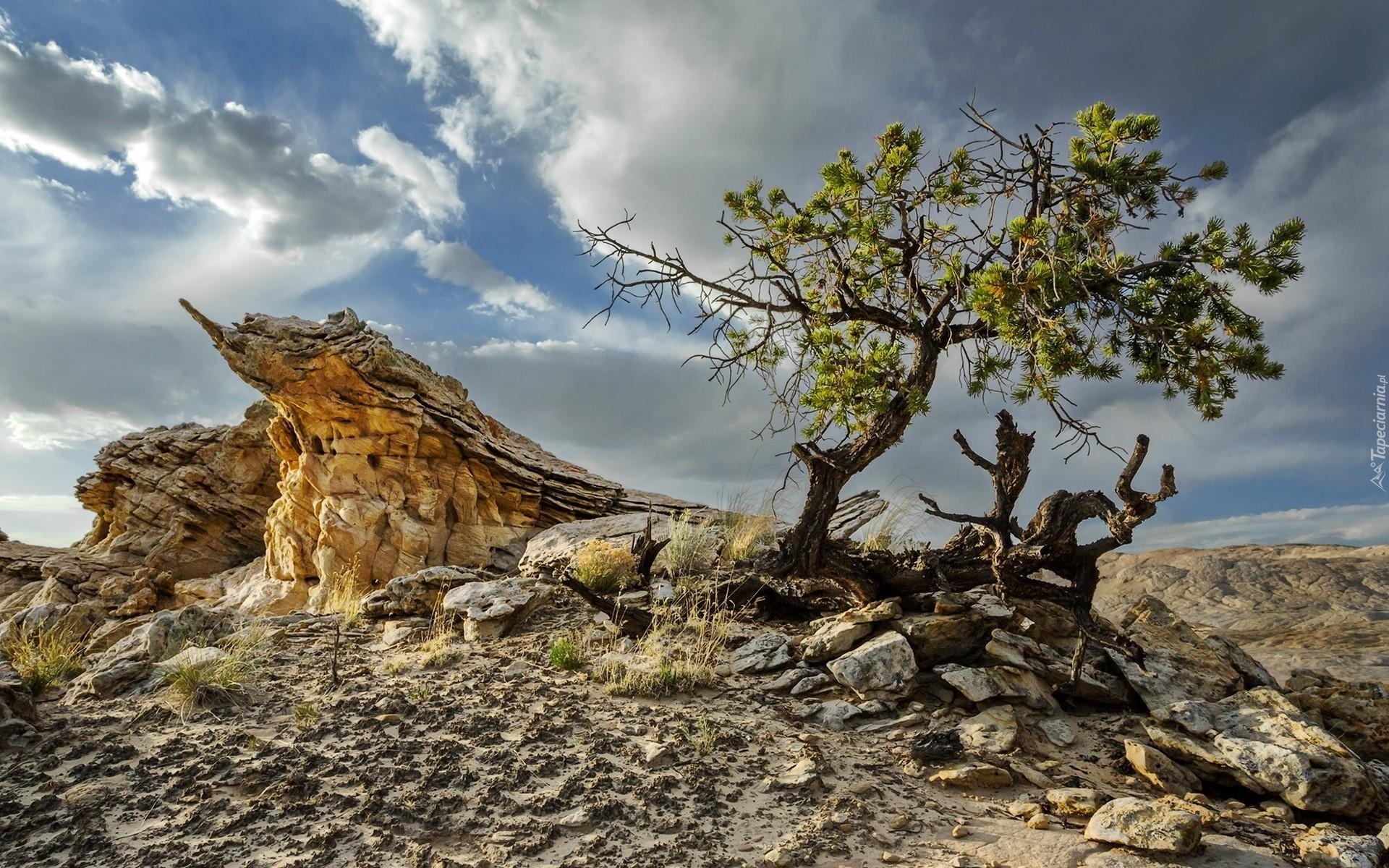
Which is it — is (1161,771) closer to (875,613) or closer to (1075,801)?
(1075,801)

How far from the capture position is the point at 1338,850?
16.1ft

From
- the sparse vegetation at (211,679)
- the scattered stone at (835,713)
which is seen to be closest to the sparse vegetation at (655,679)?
the scattered stone at (835,713)

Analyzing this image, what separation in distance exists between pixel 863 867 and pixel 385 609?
7.04 m

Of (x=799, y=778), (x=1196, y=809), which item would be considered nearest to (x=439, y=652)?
(x=799, y=778)

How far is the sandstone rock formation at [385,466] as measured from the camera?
14461mm

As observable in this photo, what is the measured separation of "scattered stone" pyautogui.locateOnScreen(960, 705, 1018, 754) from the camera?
20.2ft

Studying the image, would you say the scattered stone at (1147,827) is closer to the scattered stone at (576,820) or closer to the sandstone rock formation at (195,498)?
the scattered stone at (576,820)

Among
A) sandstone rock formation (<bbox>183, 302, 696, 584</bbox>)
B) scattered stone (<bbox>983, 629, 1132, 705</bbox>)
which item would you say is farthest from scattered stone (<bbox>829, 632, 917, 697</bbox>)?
Answer: sandstone rock formation (<bbox>183, 302, 696, 584</bbox>)

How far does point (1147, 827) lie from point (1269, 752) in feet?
7.27

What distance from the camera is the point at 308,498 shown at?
16672 mm

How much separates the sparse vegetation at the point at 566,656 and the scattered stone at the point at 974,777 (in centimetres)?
340

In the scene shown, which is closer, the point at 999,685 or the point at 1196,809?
the point at 1196,809

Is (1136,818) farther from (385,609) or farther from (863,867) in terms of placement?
(385,609)

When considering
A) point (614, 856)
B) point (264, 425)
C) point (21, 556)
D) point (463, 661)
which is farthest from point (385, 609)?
point (21, 556)
